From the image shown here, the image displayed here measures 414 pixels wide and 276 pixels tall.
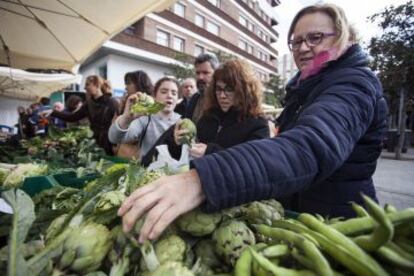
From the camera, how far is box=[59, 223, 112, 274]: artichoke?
721 millimetres

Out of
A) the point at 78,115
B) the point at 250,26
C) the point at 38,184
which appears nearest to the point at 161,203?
the point at 38,184

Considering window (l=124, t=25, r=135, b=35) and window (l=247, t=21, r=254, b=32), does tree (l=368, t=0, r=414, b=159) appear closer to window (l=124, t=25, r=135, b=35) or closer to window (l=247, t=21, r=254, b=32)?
window (l=124, t=25, r=135, b=35)

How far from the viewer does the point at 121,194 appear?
0.94 m

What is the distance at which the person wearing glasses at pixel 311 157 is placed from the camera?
0.78m

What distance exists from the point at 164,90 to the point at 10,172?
4.97ft

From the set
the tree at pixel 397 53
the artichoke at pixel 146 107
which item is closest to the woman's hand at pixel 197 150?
the artichoke at pixel 146 107

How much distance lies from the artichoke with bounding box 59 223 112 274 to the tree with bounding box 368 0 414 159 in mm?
15325

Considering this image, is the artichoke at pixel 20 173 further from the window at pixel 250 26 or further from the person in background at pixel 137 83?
the window at pixel 250 26

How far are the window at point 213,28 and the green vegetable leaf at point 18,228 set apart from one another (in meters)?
31.2

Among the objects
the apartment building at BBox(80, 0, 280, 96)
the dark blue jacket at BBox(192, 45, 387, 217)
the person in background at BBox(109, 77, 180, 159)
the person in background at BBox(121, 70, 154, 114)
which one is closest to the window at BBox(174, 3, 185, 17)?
the apartment building at BBox(80, 0, 280, 96)

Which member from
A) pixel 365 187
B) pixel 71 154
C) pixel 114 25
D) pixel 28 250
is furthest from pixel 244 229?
pixel 114 25

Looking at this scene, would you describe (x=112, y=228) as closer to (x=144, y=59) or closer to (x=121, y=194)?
(x=121, y=194)

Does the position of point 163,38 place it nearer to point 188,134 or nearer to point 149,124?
point 149,124

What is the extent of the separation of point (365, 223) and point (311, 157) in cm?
20
